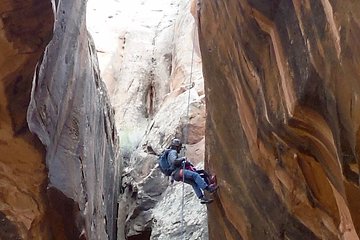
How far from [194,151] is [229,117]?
5961 mm

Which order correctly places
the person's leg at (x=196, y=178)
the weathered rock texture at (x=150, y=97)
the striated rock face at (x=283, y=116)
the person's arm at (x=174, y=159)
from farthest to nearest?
the weathered rock texture at (x=150, y=97), the person's arm at (x=174, y=159), the person's leg at (x=196, y=178), the striated rock face at (x=283, y=116)

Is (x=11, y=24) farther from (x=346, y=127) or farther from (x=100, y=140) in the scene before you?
(x=100, y=140)

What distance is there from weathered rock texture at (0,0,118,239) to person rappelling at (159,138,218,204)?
148cm

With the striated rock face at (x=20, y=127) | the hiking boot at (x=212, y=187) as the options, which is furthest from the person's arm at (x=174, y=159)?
the striated rock face at (x=20, y=127)

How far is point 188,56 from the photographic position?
19.3 meters

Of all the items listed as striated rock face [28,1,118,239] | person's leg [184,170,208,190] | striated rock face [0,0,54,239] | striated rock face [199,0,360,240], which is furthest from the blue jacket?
striated rock face [0,0,54,239]

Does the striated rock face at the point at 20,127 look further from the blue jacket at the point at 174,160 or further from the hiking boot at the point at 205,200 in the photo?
the hiking boot at the point at 205,200

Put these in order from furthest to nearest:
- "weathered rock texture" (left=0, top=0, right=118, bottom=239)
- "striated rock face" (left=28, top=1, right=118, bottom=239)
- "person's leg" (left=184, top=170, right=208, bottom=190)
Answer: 1. "person's leg" (left=184, top=170, right=208, bottom=190)
2. "striated rock face" (left=28, top=1, right=118, bottom=239)
3. "weathered rock texture" (left=0, top=0, right=118, bottom=239)

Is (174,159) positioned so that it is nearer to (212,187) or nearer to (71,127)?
(212,187)

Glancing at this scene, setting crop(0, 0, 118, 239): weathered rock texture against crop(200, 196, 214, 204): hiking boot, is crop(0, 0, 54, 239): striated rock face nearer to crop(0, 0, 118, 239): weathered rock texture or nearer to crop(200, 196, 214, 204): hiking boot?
crop(0, 0, 118, 239): weathered rock texture

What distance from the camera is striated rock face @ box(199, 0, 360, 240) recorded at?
17.6 feet

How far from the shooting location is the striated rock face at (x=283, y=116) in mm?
5379

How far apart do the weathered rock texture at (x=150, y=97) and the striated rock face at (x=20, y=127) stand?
5181 millimetres

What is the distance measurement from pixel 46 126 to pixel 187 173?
2.64 m
